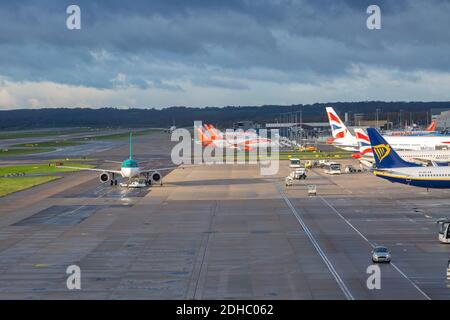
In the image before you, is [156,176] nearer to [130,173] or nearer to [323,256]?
[130,173]

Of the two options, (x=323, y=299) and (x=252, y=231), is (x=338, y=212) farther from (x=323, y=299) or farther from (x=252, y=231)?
(x=323, y=299)

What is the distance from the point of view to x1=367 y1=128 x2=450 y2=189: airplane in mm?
80312

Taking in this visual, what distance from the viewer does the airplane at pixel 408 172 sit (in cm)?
8031

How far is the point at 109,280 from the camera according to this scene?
43.0m

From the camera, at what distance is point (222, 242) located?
55906 millimetres

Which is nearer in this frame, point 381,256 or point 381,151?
point 381,256

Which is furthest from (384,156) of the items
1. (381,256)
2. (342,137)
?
(342,137)

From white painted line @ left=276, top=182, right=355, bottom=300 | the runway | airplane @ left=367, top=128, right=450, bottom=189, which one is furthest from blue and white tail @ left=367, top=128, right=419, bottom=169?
white painted line @ left=276, top=182, right=355, bottom=300

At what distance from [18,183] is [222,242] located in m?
56.9

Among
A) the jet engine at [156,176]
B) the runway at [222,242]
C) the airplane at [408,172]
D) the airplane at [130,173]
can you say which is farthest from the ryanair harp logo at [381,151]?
the jet engine at [156,176]

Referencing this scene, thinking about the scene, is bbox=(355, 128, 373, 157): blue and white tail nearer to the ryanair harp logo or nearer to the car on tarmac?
the ryanair harp logo

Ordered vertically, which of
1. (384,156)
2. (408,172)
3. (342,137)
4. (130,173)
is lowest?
(130,173)

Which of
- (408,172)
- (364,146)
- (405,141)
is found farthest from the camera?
(405,141)

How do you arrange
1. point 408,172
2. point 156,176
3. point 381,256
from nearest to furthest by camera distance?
point 381,256, point 408,172, point 156,176
